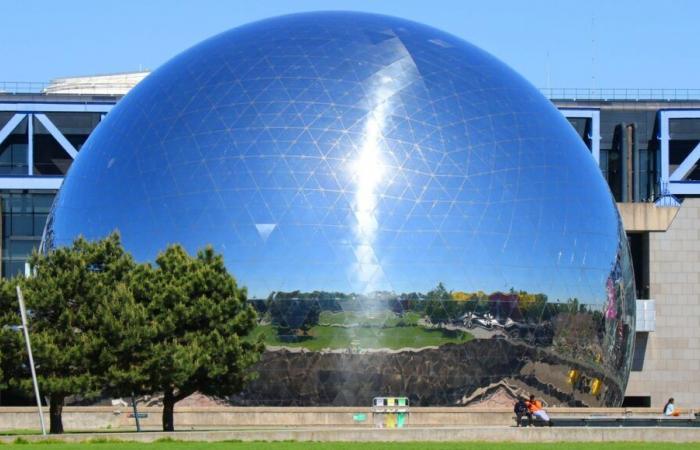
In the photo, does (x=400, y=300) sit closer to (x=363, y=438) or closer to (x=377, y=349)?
(x=377, y=349)

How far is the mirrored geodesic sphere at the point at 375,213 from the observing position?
3928 cm

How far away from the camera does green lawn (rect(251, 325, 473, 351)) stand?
39094 millimetres

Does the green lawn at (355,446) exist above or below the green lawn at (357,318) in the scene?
below

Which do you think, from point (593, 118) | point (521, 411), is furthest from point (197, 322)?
point (593, 118)

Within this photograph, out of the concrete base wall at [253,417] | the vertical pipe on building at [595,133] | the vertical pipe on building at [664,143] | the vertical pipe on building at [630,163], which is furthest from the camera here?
the vertical pipe on building at [630,163]

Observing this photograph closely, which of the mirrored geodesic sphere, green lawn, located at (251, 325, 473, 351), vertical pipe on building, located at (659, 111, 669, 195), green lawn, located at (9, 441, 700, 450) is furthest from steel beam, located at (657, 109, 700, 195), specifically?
green lawn, located at (9, 441, 700, 450)

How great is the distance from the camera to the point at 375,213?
39.7 meters

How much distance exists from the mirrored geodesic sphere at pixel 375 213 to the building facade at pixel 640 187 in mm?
14719

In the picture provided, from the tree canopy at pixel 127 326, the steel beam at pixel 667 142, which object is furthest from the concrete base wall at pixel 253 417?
the steel beam at pixel 667 142

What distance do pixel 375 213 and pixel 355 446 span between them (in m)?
10.6

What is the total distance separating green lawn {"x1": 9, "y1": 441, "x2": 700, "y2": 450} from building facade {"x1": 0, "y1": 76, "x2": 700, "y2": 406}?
26.2 m

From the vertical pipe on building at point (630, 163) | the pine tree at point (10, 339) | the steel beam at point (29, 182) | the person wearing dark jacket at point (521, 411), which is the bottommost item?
the person wearing dark jacket at point (521, 411)

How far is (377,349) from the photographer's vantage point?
39.2 metres

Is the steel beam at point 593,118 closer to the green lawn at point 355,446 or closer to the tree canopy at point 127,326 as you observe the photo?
the tree canopy at point 127,326
